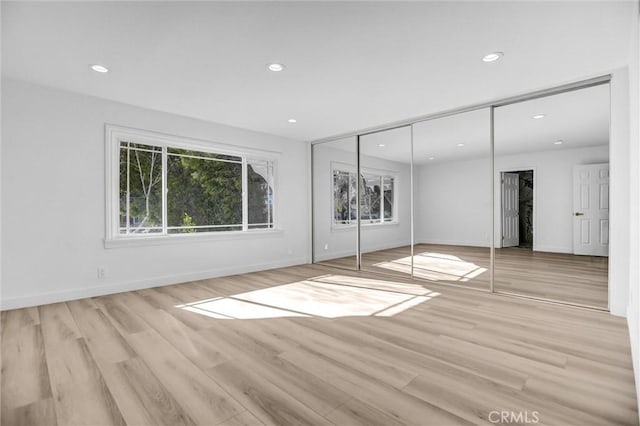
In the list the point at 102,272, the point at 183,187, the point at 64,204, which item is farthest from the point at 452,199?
the point at 64,204

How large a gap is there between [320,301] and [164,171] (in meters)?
2.81

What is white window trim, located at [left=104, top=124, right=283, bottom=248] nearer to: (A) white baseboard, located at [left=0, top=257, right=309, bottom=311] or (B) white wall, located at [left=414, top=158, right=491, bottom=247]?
(A) white baseboard, located at [left=0, top=257, right=309, bottom=311]

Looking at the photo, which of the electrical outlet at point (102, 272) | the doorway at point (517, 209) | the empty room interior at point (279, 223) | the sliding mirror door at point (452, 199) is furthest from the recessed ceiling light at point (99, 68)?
the doorway at point (517, 209)

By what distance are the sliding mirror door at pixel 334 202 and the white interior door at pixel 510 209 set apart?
13.3ft

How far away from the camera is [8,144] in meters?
3.22

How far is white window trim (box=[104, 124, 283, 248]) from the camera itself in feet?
12.7

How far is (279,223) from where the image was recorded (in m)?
5.71

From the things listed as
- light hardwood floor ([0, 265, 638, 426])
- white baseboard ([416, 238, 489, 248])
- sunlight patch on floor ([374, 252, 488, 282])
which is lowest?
light hardwood floor ([0, 265, 638, 426])

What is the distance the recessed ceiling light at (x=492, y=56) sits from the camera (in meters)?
2.71

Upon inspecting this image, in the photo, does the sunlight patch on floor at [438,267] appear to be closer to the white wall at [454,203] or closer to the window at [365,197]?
the window at [365,197]

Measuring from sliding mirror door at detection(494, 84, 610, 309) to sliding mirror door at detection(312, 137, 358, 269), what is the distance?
2.81 meters

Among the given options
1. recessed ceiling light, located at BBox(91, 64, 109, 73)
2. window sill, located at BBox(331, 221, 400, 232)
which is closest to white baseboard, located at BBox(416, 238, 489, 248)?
window sill, located at BBox(331, 221, 400, 232)

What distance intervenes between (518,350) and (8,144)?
496 centimetres

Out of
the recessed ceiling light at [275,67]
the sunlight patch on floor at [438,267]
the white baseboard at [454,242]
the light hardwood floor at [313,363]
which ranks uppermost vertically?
the recessed ceiling light at [275,67]
